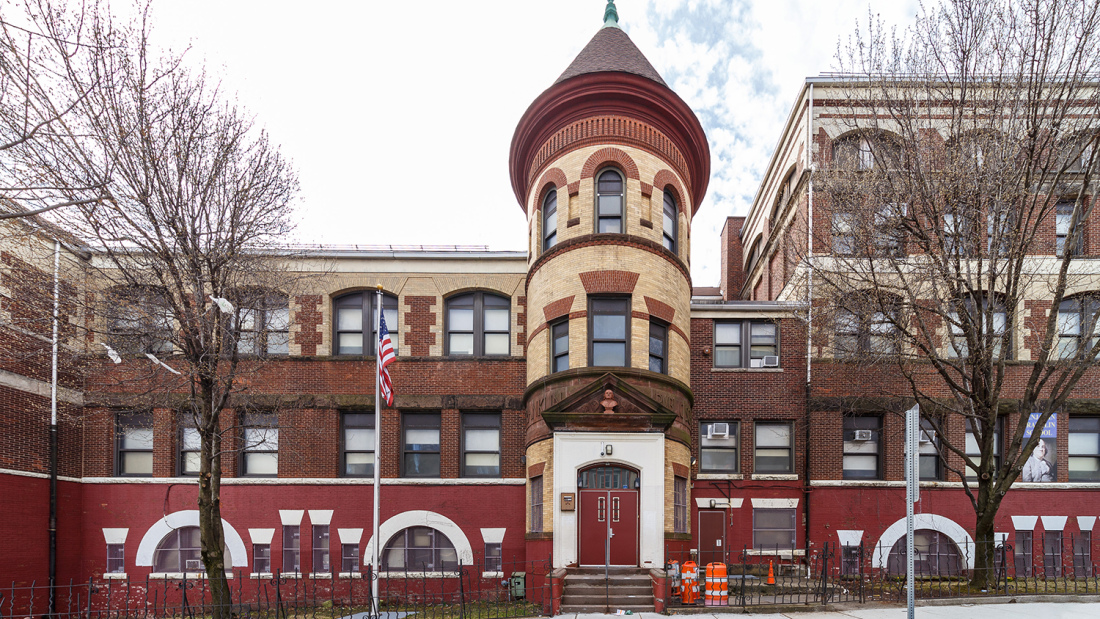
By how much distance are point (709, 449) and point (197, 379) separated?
14.4 metres

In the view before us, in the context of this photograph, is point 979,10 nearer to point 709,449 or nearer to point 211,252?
point 709,449

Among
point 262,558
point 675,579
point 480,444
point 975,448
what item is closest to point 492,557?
point 480,444

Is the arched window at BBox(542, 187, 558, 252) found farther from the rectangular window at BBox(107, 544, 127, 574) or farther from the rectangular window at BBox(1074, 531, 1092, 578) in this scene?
the rectangular window at BBox(1074, 531, 1092, 578)

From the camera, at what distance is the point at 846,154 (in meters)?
17.1

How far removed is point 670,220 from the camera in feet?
60.3

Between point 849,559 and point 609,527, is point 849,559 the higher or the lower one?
the lower one

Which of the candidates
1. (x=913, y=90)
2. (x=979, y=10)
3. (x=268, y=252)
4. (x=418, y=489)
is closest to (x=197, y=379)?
(x=268, y=252)

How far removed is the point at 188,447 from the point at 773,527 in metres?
17.9

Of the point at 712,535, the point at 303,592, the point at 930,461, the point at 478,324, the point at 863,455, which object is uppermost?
the point at 478,324

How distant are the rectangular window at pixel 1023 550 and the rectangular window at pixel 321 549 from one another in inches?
797

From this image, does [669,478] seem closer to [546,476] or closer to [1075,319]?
[546,476]

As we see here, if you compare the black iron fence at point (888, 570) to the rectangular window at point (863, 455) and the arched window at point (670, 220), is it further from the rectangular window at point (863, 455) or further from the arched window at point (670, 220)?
the arched window at point (670, 220)

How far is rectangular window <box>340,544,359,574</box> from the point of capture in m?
18.7

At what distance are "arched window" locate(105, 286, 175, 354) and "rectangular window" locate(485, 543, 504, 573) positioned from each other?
33.8 feet
